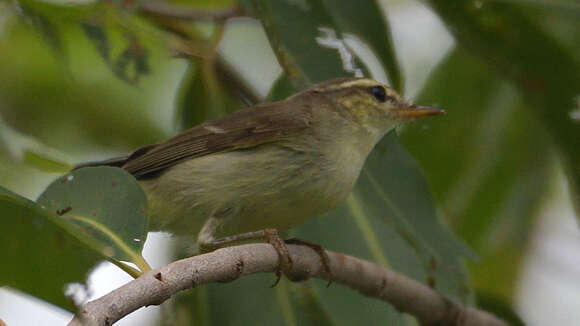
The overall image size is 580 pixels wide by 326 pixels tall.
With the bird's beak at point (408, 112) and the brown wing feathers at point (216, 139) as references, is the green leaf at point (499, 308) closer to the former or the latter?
the bird's beak at point (408, 112)

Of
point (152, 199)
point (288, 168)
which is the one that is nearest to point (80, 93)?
point (152, 199)

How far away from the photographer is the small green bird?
333cm

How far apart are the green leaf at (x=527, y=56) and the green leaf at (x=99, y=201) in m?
1.87

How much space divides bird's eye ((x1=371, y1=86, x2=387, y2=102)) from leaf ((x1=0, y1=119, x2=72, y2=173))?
1.31 metres

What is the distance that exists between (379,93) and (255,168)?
0.84 metres

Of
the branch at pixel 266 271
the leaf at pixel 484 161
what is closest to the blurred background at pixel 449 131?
the leaf at pixel 484 161

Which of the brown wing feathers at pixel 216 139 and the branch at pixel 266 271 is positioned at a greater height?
the brown wing feathers at pixel 216 139

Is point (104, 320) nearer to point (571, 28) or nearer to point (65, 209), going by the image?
point (65, 209)

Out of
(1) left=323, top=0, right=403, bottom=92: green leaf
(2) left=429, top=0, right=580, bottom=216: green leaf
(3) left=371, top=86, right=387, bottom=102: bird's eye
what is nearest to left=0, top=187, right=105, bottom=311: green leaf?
(1) left=323, top=0, right=403, bottom=92: green leaf

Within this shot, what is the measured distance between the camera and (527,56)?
160 inches

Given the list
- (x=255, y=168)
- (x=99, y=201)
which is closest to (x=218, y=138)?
(x=255, y=168)

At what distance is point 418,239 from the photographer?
3.46 metres

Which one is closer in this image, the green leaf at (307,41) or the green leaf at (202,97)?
the green leaf at (307,41)

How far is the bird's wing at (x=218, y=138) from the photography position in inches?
140
